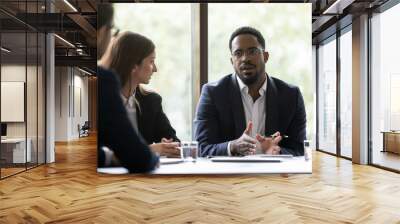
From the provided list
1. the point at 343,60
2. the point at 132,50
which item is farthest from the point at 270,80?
the point at 343,60

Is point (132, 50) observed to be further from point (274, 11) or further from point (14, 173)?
point (14, 173)

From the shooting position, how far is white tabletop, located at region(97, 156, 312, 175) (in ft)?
12.5

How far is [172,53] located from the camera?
381cm

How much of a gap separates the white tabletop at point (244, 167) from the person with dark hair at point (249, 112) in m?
0.09

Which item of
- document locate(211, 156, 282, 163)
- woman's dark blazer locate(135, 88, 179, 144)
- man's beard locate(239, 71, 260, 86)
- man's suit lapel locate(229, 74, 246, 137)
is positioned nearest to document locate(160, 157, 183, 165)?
woman's dark blazer locate(135, 88, 179, 144)

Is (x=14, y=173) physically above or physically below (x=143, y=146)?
below

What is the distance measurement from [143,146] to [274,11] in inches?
65.3

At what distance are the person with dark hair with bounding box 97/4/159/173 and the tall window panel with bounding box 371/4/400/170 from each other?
5690mm

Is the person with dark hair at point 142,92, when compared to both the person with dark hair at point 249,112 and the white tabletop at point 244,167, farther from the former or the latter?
the person with dark hair at point 249,112

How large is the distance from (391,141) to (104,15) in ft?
20.8

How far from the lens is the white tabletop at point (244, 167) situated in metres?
3.81

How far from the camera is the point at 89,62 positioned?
44.9 feet

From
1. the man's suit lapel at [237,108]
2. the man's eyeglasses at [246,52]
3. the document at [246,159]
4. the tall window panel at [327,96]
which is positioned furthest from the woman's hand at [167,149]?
the tall window panel at [327,96]

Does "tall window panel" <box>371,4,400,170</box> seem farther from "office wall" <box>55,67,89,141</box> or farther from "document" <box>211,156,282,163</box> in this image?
"office wall" <box>55,67,89,141</box>
